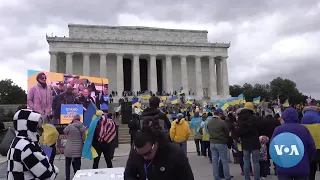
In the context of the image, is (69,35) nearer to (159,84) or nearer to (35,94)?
(159,84)

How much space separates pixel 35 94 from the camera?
11.6 meters

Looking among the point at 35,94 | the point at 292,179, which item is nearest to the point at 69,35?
the point at 35,94

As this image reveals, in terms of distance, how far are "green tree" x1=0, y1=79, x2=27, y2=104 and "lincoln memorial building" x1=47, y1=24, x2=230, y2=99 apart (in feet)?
61.2

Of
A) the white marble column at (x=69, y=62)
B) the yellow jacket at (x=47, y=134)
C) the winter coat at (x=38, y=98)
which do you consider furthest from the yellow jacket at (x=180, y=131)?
the white marble column at (x=69, y=62)

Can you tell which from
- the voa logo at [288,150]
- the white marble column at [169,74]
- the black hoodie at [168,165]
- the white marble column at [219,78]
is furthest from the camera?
the white marble column at [219,78]

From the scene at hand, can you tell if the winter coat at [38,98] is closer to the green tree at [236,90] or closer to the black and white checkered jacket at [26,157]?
the black and white checkered jacket at [26,157]

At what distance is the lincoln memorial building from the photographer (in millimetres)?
54531

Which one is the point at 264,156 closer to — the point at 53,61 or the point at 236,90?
the point at 53,61

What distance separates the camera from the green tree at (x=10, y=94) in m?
69.0

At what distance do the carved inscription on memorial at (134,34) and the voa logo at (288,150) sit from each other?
53207mm

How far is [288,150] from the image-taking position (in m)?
4.91

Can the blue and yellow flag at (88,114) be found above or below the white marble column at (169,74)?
below

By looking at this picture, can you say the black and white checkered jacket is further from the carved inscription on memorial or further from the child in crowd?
the carved inscription on memorial

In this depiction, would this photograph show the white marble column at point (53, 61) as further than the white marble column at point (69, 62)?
No
